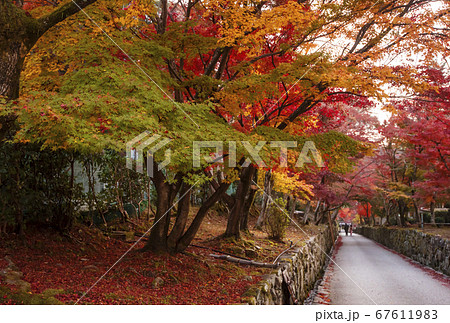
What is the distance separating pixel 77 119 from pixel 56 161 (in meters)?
4.60

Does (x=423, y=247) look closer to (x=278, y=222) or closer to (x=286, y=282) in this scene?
(x=278, y=222)

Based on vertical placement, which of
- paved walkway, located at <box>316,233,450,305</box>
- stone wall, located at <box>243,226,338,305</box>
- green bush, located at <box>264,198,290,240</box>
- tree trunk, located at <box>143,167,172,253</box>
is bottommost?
paved walkway, located at <box>316,233,450,305</box>

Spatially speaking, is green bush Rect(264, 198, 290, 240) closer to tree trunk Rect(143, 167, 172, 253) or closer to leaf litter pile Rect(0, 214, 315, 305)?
leaf litter pile Rect(0, 214, 315, 305)

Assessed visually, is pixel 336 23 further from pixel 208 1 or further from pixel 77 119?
pixel 77 119

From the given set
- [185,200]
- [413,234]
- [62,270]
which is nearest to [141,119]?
[62,270]

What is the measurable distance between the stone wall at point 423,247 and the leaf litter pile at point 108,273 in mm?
8921

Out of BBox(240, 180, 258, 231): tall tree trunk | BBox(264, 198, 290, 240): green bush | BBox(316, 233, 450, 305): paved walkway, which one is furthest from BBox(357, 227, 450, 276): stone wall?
BBox(240, 180, 258, 231): tall tree trunk

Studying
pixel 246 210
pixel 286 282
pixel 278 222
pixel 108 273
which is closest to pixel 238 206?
pixel 246 210

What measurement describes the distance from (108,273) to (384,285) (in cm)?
977

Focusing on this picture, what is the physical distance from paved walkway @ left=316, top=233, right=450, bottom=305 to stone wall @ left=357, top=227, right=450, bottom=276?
47 centimetres

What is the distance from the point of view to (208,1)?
859 centimetres

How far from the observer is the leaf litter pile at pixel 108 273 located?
222 inches

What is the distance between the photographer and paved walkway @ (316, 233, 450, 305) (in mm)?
10422

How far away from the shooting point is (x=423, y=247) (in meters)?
18.0
